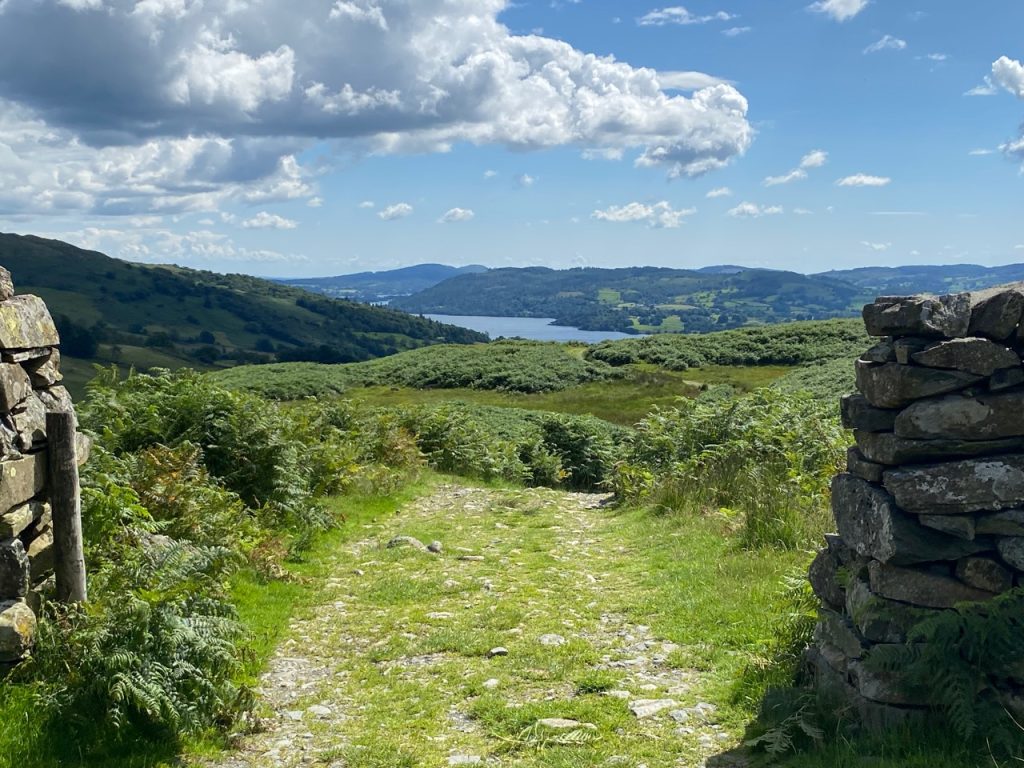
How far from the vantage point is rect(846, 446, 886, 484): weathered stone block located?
6.39 m

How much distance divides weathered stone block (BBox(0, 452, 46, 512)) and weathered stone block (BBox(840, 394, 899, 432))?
7.04 m

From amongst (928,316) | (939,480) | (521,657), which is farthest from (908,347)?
(521,657)

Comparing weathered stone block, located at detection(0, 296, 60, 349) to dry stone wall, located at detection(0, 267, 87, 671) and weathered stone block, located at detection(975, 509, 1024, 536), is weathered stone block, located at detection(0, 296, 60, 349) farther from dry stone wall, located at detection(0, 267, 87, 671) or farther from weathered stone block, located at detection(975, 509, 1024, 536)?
weathered stone block, located at detection(975, 509, 1024, 536)

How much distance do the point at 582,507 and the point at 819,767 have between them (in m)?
13.1

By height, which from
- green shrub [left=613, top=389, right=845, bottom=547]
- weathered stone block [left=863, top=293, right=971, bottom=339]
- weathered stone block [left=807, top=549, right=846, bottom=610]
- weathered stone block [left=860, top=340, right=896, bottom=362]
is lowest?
green shrub [left=613, top=389, right=845, bottom=547]

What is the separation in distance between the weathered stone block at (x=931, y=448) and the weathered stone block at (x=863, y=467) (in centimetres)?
11

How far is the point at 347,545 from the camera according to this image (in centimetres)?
1397

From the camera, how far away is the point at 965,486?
5.73m

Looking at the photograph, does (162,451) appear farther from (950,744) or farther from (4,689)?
(950,744)

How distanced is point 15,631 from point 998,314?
26.5 ft

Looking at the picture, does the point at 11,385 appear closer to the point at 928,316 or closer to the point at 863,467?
the point at 863,467

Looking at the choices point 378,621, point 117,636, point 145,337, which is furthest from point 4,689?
point 145,337

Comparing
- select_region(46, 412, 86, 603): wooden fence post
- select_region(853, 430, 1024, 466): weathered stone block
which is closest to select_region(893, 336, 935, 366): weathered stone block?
select_region(853, 430, 1024, 466): weathered stone block

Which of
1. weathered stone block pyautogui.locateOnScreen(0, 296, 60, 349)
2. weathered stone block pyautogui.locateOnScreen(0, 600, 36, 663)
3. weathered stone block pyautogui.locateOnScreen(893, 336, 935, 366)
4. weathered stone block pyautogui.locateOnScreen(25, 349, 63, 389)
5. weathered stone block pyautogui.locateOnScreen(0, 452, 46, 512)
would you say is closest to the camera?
weathered stone block pyautogui.locateOnScreen(893, 336, 935, 366)
